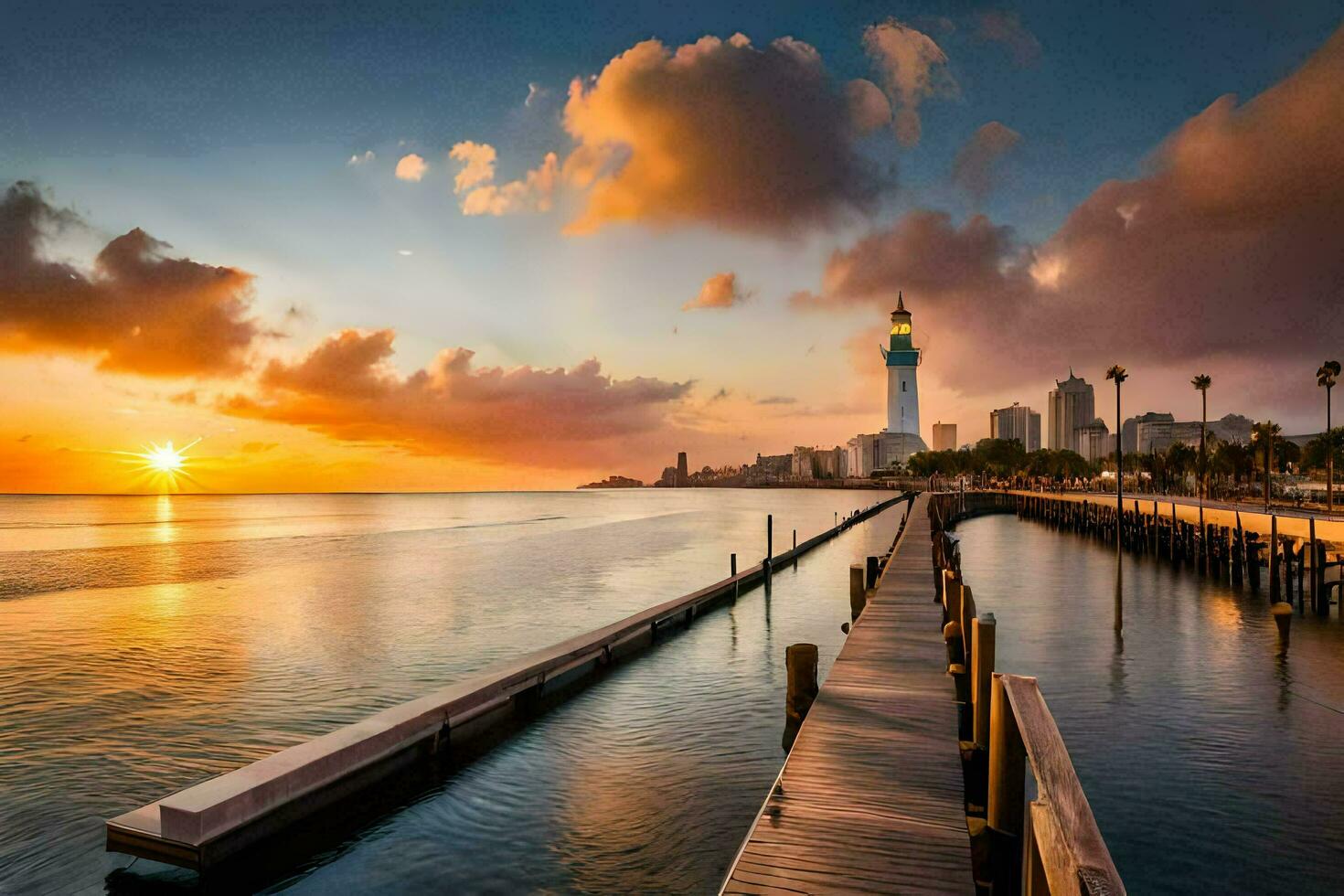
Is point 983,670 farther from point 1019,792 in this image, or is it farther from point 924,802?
point 1019,792

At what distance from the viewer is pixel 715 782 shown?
506 inches

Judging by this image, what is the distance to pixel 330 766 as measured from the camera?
10.3m

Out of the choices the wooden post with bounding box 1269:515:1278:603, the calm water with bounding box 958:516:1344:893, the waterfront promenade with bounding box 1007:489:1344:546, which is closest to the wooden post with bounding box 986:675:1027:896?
the calm water with bounding box 958:516:1344:893

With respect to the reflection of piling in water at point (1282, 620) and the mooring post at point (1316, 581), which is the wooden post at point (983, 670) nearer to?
the reflection of piling in water at point (1282, 620)

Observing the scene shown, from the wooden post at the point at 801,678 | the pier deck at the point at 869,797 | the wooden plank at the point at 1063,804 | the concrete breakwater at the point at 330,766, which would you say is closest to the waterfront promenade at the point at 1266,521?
the wooden post at the point at 801,678

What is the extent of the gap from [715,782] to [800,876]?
7.01 m

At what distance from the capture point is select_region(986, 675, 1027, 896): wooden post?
20.5ft

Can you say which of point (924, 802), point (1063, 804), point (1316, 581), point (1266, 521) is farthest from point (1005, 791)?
point (1266, 521)

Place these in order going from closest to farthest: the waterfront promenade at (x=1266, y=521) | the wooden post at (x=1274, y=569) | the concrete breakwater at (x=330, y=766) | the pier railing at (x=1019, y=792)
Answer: the pier railing at (x=1019, y=792) < the concrete breakwater at (x=330, y=766) < the wooden post at (x=1274, y=569) < the waterfront promenade at (x=1266, y=521)

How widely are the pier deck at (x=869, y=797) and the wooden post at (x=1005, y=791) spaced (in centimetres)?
34

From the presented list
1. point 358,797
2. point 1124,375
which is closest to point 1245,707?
point 1124,375

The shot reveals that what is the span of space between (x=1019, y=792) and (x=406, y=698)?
1675cm

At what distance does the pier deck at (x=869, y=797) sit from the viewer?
6.24 metres

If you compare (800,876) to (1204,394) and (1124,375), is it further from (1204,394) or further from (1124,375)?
(1204,394)
